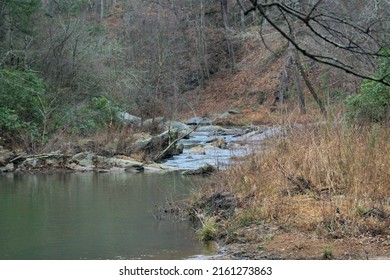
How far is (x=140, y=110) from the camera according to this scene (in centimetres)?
3073

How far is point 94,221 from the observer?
10203 mm

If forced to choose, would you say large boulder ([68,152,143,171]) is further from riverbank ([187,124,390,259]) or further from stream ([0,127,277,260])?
riverbank ([187,124,390,259])

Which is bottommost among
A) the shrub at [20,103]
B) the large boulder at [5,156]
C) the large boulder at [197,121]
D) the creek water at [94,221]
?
the creek water at [94,221]

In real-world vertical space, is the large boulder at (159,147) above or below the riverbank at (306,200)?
above

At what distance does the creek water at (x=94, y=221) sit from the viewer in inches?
314

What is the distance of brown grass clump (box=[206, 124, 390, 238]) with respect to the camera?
7.50 m

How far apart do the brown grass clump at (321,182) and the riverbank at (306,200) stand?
0.01 m

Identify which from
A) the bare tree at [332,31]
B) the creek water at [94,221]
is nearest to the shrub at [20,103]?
the creek water at [94,221]

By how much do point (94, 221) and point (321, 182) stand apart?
3942 millimetres

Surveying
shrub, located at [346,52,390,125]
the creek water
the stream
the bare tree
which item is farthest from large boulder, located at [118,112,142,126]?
the bare tree

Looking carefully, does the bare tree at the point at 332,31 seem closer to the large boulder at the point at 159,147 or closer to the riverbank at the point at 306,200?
the riverbank at the point at 306,200

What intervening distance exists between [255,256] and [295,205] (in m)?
1.83

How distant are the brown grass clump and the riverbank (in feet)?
0.04

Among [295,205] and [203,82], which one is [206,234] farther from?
[203,82]
